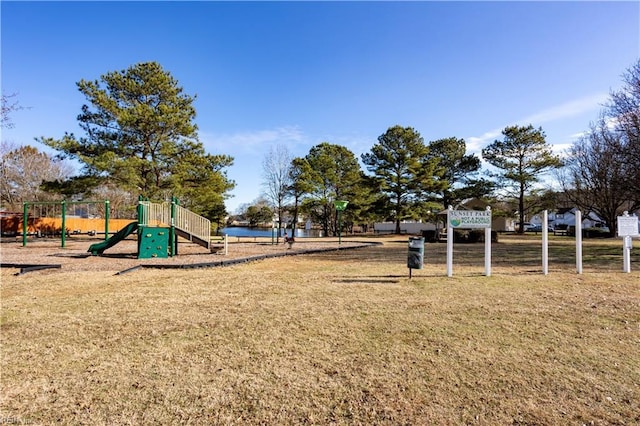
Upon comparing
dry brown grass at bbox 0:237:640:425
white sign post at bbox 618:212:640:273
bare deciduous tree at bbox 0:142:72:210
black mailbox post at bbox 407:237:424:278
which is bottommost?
dry brown grass at bbox 0:237:640:425

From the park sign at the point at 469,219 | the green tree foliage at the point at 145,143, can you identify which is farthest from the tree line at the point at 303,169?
the park sign at the point at 469,219

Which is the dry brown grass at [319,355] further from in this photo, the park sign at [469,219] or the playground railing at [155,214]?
the playground railing at [155,214]

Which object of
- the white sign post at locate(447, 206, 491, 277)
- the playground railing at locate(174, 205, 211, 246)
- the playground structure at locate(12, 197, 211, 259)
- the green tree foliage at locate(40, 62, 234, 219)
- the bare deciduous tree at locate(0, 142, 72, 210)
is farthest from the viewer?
the bare deciduous tree at locate(0, 142, 72, 210)

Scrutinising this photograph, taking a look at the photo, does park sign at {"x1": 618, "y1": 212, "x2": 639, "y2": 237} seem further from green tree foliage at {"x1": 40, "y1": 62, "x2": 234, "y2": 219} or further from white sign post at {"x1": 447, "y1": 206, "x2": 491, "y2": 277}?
green tree foliage at {"x1": 40, "y1": 62, "x2": 234, "y2": 219}

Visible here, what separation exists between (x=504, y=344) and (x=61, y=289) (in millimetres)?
7202

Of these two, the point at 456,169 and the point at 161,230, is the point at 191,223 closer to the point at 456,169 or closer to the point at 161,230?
the point at 161,230

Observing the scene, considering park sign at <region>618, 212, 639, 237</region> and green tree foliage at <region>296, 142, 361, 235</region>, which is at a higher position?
green tree foliage at <region>296, 142, 361, 235</region>

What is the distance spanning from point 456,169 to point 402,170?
658 centimetres

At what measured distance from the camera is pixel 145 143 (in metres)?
21.1

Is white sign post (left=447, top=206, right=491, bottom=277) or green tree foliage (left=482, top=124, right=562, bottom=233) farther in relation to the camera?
green tree foliage (left=482, top=124, right=562, bottom=233)

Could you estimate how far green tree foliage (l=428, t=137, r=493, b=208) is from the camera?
34.8 meters

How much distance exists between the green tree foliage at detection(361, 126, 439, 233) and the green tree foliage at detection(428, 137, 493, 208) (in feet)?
8.20

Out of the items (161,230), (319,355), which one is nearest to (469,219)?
(319,355)

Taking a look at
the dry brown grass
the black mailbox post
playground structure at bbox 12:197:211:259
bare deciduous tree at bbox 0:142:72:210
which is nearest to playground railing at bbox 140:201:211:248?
playground structure at bbox 12:197:211:259
